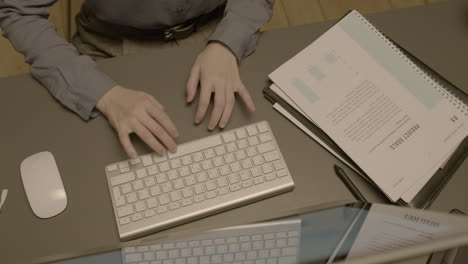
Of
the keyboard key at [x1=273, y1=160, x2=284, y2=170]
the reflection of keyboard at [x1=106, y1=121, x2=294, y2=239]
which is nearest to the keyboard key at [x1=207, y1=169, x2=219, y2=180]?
the reflection of keyboard at [x1=106, y1=121, x2=294, y2=239]

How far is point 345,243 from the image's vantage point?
1.64 ft

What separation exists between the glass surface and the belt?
1.92 ft

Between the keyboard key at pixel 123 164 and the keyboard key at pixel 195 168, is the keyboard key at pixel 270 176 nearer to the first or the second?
the keyboard key at pixel 195 168

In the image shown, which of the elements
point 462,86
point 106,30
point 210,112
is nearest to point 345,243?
point 210,112

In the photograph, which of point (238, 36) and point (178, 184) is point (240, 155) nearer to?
point (178, 184)

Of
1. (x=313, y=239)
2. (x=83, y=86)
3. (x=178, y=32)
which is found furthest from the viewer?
(x=178, y=32)

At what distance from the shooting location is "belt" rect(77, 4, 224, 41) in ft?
3.30

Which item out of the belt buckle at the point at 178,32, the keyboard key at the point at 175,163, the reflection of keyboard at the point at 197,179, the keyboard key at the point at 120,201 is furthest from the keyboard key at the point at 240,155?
the belt buckle at the point at 178,32

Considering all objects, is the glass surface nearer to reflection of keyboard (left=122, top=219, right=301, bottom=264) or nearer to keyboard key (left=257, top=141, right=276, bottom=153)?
reflection of keyboard (left=122, top=219, right=301, bottom=264)

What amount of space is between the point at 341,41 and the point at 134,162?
0.46 meters

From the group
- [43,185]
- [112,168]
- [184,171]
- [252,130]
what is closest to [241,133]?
[252,130]

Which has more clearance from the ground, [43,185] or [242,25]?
[242,25]

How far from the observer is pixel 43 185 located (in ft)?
2.41

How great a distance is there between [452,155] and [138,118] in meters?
0.55
